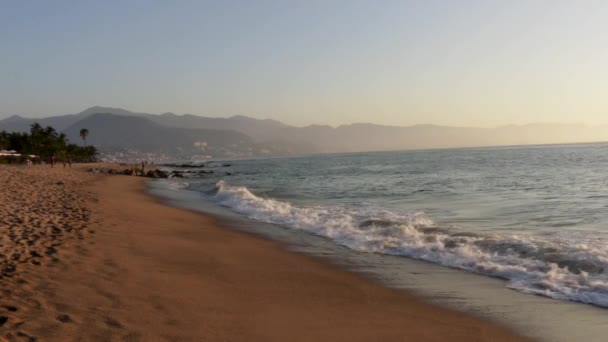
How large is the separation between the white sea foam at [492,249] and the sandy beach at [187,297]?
2.45 metres

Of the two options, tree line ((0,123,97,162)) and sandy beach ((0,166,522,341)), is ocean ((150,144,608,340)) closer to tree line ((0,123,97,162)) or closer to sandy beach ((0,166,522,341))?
sandy beach ((0,166,522,341))

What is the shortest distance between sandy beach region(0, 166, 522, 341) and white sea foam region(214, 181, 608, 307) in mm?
2447

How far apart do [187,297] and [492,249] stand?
7659 millimetres

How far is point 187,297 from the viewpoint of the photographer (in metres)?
6.84

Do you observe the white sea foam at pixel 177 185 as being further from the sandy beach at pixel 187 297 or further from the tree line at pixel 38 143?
the tree line at pixel 38 143

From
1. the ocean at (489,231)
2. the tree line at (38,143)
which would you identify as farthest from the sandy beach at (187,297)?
the tree line at (38,143)

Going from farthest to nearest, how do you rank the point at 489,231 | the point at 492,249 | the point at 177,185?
1. the point at 177,185
2. the point at 489,231
3. the point at 492,249

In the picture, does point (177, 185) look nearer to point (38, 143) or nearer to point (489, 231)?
point (489, 231)

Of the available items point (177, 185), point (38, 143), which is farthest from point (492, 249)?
point (38, 143)

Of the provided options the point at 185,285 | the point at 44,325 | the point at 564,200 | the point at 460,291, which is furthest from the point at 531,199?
the point at 44,325

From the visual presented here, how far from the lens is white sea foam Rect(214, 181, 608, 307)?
316 inches

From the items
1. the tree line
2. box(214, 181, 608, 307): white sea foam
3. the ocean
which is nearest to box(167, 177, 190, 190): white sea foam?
the ocean

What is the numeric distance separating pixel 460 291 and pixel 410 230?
580 centimetres

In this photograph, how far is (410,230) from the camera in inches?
538
